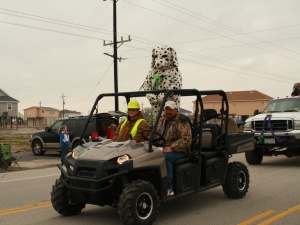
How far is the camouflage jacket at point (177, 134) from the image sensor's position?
6366 millimetres

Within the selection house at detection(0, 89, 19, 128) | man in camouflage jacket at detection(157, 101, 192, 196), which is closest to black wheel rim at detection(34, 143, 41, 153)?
man in camouflage jacket at detection(157, 101, 192, 196)

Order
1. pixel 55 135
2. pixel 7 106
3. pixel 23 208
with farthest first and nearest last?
1. pixel 7 106
2. pixel 55 135
3. pixel 23 208

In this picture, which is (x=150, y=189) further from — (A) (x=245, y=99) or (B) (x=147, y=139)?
(A) (x=245, y=99)

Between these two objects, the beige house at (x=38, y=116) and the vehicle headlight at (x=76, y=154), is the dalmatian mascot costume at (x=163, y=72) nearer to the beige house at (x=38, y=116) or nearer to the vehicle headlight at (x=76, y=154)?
the vehicle headlight at (x=76, y=154)

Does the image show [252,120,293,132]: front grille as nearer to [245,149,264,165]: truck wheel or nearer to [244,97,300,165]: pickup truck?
[244,97,300,165]: pickup truck

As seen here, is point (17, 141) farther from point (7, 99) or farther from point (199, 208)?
point (7, 99)

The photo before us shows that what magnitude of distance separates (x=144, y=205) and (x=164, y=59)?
7101 mm

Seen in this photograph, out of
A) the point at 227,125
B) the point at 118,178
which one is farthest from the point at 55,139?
the point at 118,178

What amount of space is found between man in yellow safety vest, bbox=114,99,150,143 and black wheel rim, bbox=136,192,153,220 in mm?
1071

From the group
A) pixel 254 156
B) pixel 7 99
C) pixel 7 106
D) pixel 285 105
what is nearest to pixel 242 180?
pixel 254 156

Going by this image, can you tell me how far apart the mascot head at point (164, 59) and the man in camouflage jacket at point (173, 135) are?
215 inches

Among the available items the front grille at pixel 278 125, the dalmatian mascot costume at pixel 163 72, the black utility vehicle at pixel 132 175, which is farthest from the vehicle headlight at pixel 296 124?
the black utility vehicle at pixel 132 175

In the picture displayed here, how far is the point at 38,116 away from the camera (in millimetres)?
107000

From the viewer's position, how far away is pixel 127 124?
666 cm
